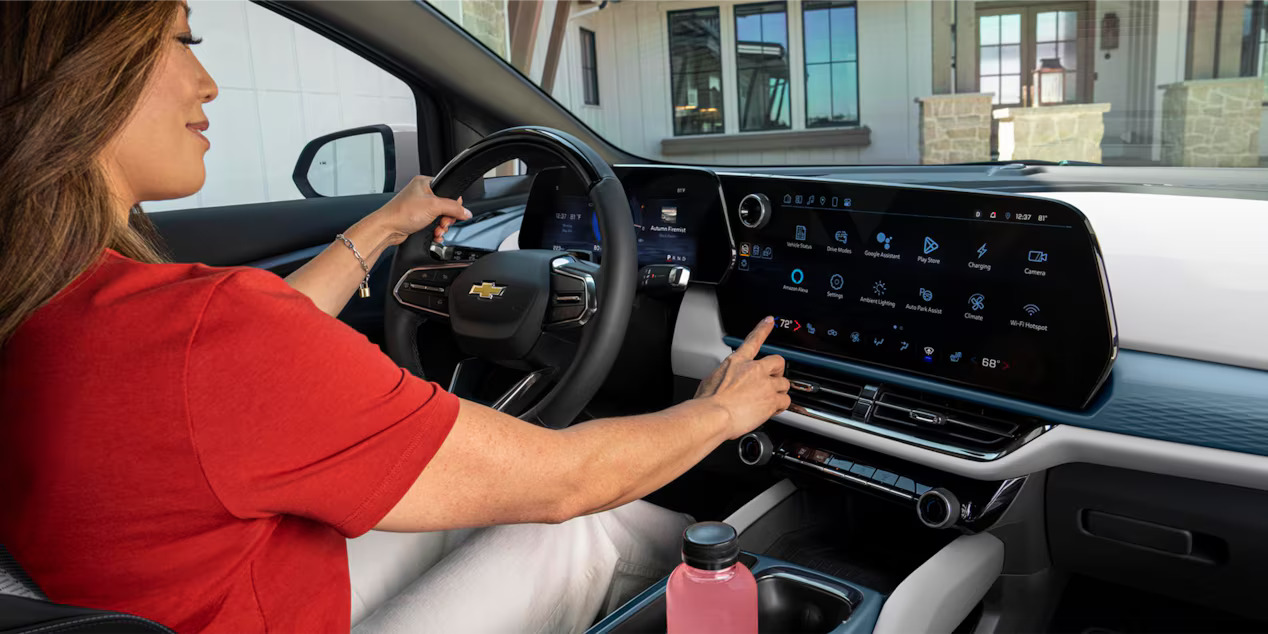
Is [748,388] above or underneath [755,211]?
underneath

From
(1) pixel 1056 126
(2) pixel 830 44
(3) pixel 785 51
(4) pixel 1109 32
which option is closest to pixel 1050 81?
(4) pixel 1109 32

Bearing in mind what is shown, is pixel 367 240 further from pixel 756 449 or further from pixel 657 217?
pixel 756 449

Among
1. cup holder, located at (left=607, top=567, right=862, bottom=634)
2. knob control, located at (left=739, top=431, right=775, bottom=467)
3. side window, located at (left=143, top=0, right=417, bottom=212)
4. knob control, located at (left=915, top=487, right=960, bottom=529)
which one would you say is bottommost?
cup holder, located at (left=607, top=567, right=862, bottom=634)

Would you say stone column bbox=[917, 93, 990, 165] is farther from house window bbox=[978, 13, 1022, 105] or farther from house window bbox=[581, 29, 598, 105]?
house window bbox=[581, 29, 598, 105]

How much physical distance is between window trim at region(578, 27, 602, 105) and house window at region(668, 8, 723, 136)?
95cm

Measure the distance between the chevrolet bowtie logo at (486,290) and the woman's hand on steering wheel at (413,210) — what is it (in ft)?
0.43

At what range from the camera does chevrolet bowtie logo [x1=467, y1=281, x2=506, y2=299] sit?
133 cm

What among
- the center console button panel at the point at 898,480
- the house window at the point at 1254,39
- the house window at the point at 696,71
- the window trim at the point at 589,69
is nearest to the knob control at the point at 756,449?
the center console button panel at the point at 898,480

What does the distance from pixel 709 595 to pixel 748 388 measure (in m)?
0.25

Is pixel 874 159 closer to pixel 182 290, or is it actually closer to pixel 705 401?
pixel 705 401

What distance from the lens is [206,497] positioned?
659mm

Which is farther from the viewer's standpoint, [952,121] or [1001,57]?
[1001,57]

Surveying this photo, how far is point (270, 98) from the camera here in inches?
102

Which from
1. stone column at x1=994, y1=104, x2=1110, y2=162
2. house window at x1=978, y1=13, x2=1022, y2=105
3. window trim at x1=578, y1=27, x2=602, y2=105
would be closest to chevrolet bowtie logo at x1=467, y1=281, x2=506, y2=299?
stone column at x1=994, y1=104, x2=1110, y2=162
